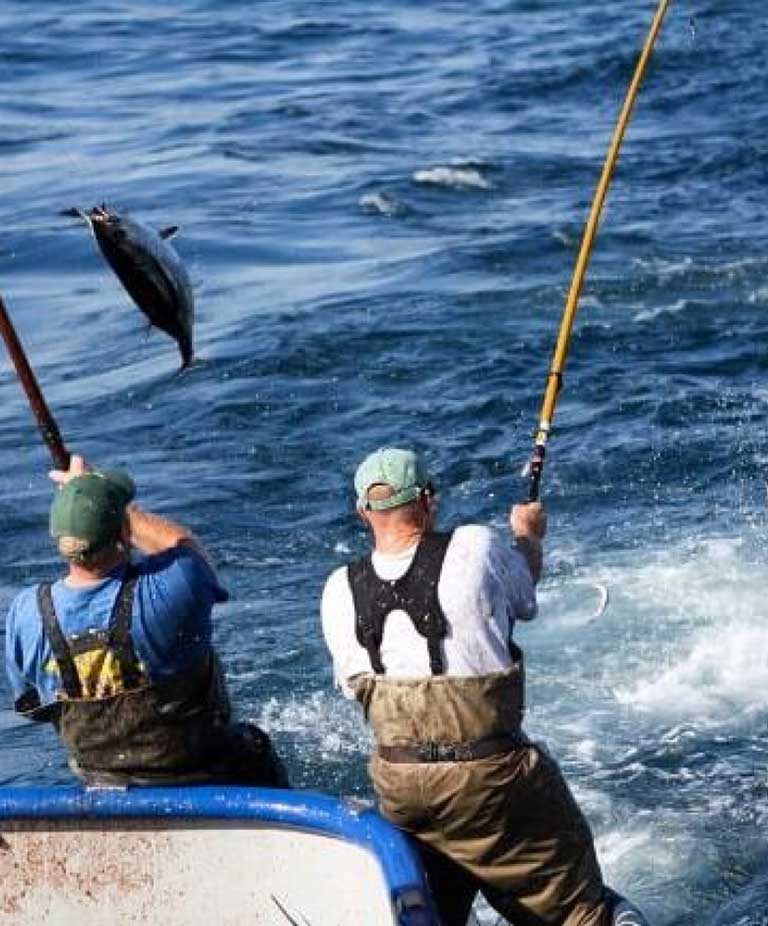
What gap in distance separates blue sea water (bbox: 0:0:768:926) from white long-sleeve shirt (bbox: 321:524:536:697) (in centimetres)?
235

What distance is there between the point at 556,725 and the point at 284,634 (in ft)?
5.60

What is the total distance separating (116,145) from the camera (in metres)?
22.8

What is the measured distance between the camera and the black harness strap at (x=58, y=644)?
6043 millimetres

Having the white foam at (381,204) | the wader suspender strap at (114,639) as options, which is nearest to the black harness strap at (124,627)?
the wader suspender strap at (114,639)

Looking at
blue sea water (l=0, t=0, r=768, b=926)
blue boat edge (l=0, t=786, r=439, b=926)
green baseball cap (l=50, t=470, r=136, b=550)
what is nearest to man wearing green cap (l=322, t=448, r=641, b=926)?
blue boat edge (l=0, t=786, r=439, b=926)

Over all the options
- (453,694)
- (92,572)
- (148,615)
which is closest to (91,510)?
(92,572)

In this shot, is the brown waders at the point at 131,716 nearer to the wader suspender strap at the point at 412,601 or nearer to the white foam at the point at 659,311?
the wader suspender strap at the point at 412,601

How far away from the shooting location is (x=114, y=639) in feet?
19.8

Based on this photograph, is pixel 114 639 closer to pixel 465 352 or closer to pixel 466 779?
pixel 466 779

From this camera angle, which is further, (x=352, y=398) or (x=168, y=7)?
(x=168, y=7)

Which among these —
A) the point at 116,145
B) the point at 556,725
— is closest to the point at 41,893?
the point at 556,725

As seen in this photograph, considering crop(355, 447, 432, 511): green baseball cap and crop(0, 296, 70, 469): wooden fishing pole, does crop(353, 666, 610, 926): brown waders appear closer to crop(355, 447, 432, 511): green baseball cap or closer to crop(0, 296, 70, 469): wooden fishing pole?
crop(355, 447, 432, 511): green baseball cap

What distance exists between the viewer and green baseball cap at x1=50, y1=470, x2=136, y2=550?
5934mm

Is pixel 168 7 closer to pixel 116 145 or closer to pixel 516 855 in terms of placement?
pixel 116 145
